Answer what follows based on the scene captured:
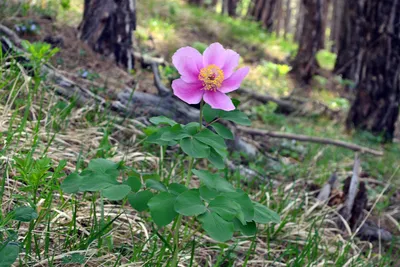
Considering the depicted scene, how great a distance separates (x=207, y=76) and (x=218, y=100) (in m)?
0.09

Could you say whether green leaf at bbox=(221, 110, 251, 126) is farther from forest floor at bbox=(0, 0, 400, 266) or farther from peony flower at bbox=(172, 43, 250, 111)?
forest floor at bbox=(0, 0, 400, 266)

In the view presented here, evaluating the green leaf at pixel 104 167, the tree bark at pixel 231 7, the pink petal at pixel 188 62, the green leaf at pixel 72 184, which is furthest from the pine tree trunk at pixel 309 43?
the green leaf at pixel 72 184

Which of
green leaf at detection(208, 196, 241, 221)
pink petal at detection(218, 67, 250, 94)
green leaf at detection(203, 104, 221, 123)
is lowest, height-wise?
green leaf at detection(208, 196, 241, 221)

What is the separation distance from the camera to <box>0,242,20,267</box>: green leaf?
4.56 feet

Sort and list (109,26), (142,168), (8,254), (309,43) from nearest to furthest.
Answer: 1. (8,254)
2. (142,168)
3. (109,26)
4. (309,43)

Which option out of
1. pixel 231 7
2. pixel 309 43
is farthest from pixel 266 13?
pixel 309 43

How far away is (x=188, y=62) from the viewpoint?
5.31ft

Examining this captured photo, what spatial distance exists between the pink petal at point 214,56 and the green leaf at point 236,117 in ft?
0.60

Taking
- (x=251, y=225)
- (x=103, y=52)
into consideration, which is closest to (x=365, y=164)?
(x=103, y=52)

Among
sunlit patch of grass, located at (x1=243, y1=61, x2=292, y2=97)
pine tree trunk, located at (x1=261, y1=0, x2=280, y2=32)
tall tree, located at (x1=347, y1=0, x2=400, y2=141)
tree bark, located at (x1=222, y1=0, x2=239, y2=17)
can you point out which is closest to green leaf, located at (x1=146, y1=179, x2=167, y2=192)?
tall tree, located at (x1=347, y1=0, x2=400, y2=141)

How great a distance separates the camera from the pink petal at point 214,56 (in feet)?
5.40

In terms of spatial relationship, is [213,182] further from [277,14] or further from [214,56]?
[277,14]

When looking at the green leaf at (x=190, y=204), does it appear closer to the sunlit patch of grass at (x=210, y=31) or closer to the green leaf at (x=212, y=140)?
the green leaf at (x=212, y=140)

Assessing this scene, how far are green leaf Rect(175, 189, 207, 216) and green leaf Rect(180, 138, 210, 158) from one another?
0.12 m
